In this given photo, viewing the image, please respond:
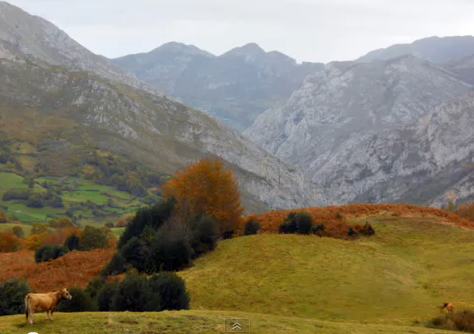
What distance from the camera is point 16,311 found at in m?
19.1

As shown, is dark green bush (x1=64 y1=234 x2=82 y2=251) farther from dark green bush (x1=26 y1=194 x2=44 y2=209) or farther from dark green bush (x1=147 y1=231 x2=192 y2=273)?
dark green bush (x1=26 y1=194 x2=44 y2=209)

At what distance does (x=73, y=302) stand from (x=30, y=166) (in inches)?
7605

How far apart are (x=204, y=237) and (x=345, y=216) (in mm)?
16430

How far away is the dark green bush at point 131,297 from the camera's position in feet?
62.4

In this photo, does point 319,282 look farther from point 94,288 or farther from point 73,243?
point 73,243

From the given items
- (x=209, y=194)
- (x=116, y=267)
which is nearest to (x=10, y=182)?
(x=209, y=194)

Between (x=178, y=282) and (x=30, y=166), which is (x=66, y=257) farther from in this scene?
(x=30, y=166)

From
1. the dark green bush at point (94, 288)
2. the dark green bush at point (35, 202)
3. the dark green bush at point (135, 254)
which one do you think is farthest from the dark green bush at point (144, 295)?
the dark green bush at point (35, 202)

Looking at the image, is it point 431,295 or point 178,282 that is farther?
point 431,295

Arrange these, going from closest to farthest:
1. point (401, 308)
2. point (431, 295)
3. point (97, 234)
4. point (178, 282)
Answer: point (178, 282) → point (401, 308) → point (431, 295) → point (97, 234)

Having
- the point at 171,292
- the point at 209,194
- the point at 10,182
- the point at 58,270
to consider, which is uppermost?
the point at 209,194

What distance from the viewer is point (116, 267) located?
33969 millimetres

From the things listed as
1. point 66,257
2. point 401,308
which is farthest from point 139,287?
point 66,257

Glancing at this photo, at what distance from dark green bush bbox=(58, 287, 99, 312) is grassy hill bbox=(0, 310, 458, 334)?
3.63 meters
